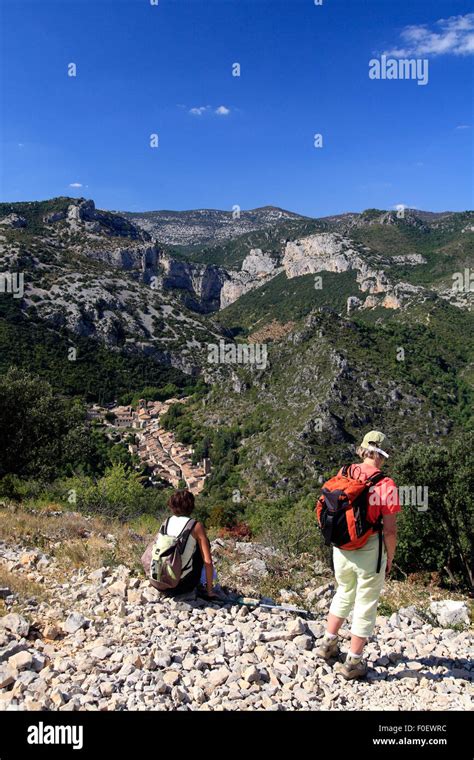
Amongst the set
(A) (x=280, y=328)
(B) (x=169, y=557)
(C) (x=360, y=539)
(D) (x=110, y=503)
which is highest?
(A) (x=280, y=328)

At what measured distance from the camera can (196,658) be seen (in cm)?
375

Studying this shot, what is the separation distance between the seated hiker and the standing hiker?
1.32 meters

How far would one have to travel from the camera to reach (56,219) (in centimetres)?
11700

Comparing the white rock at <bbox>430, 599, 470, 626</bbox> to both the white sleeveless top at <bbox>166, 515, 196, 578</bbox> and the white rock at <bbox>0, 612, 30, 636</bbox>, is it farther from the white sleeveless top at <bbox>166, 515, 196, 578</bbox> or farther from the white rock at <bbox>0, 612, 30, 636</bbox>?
the white rock at <bbox>0, 612, 30, 636</bbox>

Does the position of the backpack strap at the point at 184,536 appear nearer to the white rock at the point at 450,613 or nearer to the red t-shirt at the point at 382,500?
the red t-shirt at the point at 382,500

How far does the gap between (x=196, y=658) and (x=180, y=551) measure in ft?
3.02

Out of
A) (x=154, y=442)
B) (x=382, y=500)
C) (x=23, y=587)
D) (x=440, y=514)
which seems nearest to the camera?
(x=382, y=500)

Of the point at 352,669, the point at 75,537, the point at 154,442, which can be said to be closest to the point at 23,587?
the point at 75,537

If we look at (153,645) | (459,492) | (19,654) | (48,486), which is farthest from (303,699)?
(48,486)

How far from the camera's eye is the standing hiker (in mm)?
3584

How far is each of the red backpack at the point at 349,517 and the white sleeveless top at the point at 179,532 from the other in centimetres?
142

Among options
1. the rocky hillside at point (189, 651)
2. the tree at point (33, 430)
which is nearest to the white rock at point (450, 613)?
the rocky hillside at point (189, 651)

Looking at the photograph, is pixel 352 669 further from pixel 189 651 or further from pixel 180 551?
pixel 180 551

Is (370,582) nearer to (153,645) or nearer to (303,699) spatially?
(303,699)
